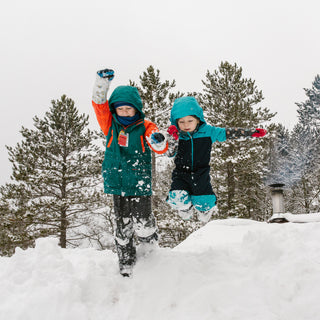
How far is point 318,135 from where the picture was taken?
18672 mm

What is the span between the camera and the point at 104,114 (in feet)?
9.00

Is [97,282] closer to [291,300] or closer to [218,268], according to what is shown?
[218,268]

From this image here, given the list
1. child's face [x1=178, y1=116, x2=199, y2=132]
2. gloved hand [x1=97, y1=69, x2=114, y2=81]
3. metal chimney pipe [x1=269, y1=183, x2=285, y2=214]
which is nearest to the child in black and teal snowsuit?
child's face [x1=178, y1=116, x2=199, y2=132]

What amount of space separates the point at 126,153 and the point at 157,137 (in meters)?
0.44

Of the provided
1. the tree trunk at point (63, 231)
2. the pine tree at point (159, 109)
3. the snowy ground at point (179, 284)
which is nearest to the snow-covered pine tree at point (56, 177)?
the tree trunk at point (63, 231)

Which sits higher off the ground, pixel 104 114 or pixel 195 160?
pixel 104 114

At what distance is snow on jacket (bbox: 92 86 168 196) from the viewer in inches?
106

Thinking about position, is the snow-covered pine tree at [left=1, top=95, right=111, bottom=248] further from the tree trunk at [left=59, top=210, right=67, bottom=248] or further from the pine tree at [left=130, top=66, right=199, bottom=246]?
the pine tree at [left=130, top=66, right=199, bottom=246]

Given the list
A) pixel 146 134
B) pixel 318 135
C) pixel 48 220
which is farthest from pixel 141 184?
pixel 318 135

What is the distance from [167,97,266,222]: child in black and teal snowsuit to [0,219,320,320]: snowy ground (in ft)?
1.86

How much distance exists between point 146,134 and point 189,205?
105cm

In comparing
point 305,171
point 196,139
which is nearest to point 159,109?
point 196,139

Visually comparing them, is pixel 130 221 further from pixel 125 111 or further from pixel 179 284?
pixel 125 111

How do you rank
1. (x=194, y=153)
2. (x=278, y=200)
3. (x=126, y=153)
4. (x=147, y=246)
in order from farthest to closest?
(x=278, y=200)
(x=194, y=153)
(x=147, y=246)
(x=126, y=153)
